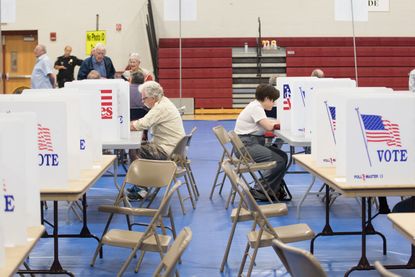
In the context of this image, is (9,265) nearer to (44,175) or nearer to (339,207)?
(44,175)

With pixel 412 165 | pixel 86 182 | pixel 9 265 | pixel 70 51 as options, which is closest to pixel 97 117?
pixel 86 182

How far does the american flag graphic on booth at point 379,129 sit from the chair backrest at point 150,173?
1.53m

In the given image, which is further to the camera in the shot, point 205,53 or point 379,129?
point 205,53

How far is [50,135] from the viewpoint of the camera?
4.78 m

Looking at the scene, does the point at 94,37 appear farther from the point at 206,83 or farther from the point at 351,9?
the point at 351,9

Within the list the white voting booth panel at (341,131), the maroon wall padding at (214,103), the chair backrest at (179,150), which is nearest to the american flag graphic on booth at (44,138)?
the white voting booth panel at (341,131)

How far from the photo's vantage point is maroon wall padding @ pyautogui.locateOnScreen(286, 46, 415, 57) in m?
18.8

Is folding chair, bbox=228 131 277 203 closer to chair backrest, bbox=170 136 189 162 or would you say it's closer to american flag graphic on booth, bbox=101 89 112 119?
chair backrest, bbox=170 136 189 162

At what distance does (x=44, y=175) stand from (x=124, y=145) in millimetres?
2297

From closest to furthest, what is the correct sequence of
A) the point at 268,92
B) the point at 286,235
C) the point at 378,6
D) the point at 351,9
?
the point at 286,235 → the point at 268,92 → the point at 351,9 → the point at 378,6

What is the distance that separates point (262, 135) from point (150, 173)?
278 cm

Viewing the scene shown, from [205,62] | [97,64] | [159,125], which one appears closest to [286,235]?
[159,125]

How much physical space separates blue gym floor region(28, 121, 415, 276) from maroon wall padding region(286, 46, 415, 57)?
34.4ft

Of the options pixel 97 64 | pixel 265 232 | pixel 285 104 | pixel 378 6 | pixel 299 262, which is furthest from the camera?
pixel 378 6
